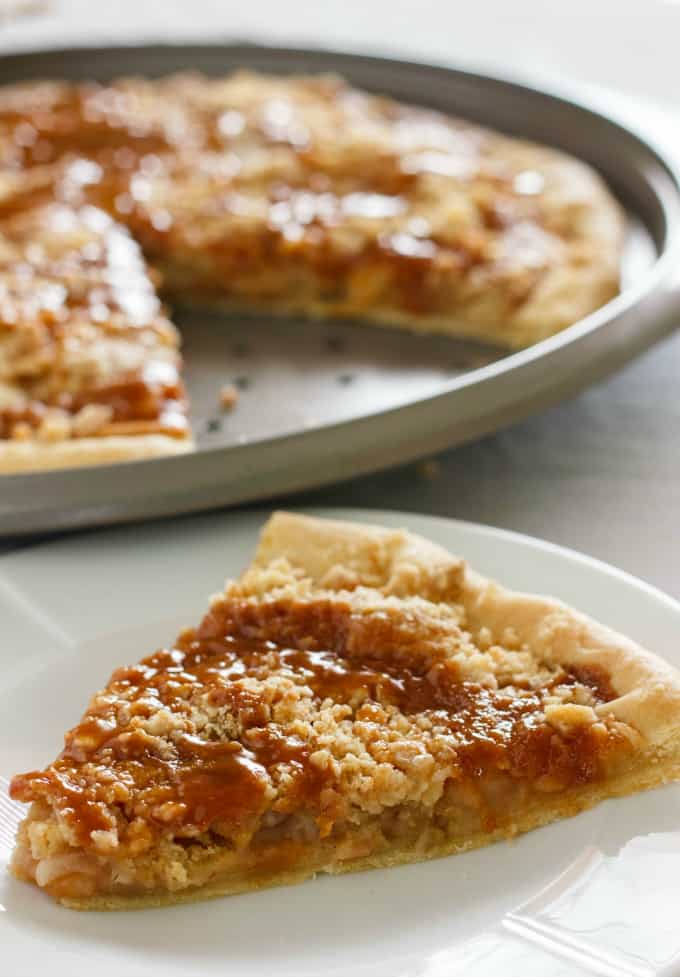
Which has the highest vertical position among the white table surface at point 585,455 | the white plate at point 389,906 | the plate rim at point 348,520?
the white table surface at point 585,455

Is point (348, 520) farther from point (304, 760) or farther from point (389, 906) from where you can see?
point (389, 906)

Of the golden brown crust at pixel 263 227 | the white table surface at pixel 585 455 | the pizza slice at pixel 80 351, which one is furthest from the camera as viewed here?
the golden brown crust at pixel 263 227

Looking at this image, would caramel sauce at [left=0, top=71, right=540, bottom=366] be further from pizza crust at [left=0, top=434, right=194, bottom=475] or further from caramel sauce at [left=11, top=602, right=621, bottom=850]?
caramel sauce at [left=11, top=602, right=621, bottom=850]

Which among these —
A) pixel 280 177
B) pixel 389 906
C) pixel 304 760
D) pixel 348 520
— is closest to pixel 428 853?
pixel 389 906

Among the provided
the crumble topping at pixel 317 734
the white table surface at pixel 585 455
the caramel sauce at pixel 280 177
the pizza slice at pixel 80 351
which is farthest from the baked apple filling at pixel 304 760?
the caramel sauce at pixel 280 177

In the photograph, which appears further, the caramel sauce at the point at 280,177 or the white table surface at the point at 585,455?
the caramel sauce at the point at 280,177

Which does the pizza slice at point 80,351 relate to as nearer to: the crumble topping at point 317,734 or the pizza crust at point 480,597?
the pizza crust at point 480,597

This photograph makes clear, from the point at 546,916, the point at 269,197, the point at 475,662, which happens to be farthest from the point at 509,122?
the point at 546,916

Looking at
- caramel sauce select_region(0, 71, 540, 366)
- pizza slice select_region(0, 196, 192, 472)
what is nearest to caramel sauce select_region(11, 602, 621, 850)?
pizza slice select_region(0, 196, 192, 472)
